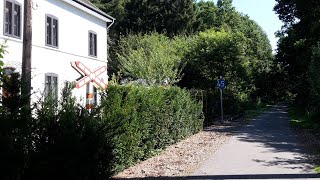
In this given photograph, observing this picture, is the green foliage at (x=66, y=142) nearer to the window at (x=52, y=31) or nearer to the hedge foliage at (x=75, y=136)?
the hedge foliage at (x=75, y=136)

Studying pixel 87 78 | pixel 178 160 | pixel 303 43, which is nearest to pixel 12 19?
pixel 87 78

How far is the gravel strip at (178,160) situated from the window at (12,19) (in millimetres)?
9090

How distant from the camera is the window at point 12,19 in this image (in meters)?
18.9

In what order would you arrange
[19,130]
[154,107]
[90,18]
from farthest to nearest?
[90,18] < [154,107] < [19,130]

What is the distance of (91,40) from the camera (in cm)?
2750

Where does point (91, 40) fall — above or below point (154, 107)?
above

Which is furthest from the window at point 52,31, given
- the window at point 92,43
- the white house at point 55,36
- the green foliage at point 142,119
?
the green foliage at point 142,119

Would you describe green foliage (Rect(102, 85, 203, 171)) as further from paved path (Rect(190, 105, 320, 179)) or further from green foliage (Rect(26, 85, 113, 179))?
paved path (Rect(190, 105, 320, 179))

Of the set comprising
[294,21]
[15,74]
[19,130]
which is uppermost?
[294,21]

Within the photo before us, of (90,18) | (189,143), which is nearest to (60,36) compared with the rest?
(90,18)

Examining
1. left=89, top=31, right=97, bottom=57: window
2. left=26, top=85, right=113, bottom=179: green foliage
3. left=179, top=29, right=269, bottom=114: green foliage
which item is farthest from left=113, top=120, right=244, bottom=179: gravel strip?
left=179, top=29, right=269, bottom=114: green foliage

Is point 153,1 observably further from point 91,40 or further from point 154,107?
point 154,107

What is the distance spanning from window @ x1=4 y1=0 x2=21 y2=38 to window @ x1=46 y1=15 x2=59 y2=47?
2431 millimetres

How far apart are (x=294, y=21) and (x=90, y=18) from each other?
27.1m
